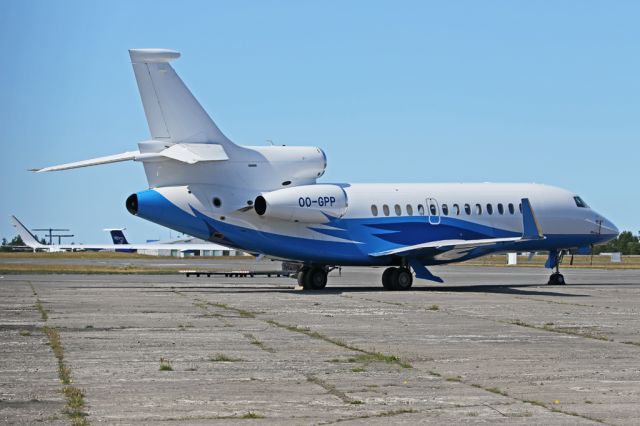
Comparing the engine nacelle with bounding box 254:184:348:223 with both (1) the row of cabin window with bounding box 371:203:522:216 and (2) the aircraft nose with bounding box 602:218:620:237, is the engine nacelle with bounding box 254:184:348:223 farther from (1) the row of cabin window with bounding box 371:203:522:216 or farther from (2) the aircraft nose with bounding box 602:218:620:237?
(2) the aircraft nose with bounding box 602:218:620:237

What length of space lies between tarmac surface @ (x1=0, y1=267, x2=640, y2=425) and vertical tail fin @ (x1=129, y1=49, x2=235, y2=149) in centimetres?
717

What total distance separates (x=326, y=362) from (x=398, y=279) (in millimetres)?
23909

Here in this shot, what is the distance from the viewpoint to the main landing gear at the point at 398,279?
40094 millimetres

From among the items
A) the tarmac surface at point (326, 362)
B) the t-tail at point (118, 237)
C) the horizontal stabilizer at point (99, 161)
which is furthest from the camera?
the t-tail at point (118, 237)

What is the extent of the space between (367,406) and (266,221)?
85.2 ft

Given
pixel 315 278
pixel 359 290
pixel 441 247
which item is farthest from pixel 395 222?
pixel 315 278

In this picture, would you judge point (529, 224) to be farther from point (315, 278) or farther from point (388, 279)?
point (315, 278)

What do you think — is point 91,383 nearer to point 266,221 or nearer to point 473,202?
point 266,221

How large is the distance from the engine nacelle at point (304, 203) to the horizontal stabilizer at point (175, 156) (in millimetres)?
2140

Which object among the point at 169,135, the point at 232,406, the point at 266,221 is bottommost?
the point at 232,406

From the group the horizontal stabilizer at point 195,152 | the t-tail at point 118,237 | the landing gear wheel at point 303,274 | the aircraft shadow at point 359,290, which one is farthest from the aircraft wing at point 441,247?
the t-tail at point 118,237

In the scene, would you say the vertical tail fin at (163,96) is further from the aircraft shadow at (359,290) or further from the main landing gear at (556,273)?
the main landing gear at (556,273)

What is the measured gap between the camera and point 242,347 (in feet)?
60.8

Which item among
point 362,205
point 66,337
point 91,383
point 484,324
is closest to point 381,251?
point 362,205
